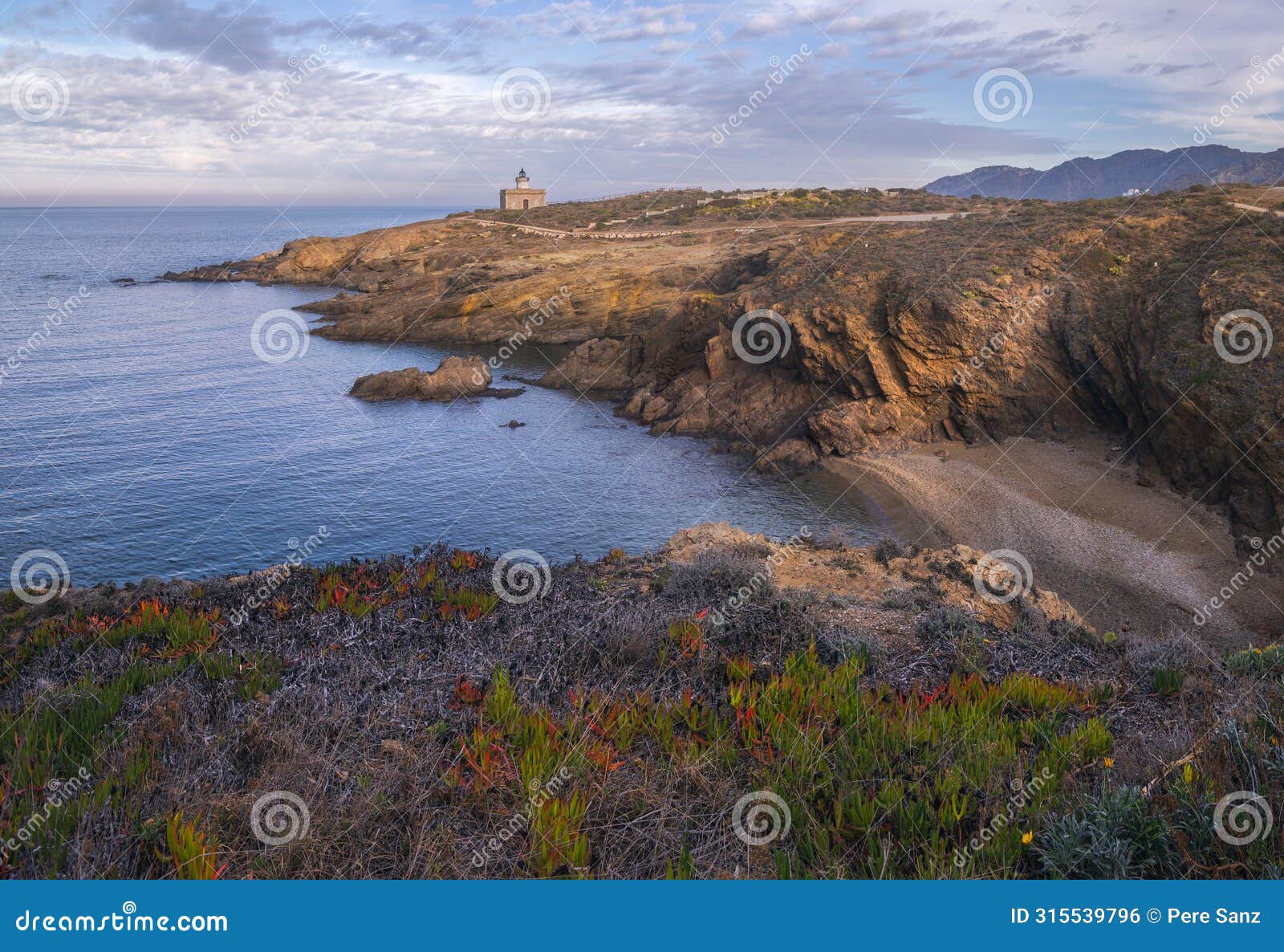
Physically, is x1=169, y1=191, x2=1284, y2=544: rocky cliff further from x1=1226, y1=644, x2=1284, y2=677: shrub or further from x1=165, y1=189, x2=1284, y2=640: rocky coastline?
x1=1226, y1=644, x2=1284, y2=677: shrub

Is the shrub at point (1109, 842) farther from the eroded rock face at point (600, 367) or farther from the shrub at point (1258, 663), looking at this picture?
the eroded rock face at point (600, 367)

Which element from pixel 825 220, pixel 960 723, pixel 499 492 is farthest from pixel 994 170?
pixel 960 723

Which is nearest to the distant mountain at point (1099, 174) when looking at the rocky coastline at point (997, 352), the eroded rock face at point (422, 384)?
the rocky coastline at point (997, 352)

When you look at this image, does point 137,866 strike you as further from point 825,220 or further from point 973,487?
point 825,220

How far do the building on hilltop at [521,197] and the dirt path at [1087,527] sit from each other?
9669cm

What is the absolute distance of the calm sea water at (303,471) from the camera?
2572cm

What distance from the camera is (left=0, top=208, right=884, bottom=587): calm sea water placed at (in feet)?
84.4

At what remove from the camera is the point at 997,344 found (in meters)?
33.6

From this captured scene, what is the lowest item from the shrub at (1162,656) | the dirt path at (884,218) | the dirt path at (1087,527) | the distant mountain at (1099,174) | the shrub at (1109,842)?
the dirt path at (1087,527)

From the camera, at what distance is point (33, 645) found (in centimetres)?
1008

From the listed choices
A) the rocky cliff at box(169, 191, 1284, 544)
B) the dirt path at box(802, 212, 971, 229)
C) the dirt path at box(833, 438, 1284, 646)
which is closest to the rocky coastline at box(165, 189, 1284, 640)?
the rocky cliff at box(169, 191, 1284, 544)

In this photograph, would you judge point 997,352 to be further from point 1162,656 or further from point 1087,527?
point 1162,656

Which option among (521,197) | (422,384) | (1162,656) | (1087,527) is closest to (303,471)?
(422,384)

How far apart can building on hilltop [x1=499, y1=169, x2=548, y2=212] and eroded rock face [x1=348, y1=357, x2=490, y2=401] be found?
77.4 m
